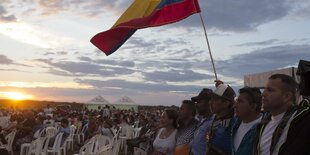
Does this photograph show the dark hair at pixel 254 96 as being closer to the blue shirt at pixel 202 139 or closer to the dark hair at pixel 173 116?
the blue shirt at pixel 202 139

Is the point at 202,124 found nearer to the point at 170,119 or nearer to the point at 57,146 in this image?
the point at 170,119

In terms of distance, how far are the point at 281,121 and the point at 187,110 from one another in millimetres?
2576

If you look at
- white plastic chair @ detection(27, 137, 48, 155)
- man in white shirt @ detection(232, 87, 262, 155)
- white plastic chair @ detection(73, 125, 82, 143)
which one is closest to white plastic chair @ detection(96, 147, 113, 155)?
man in white shirt @ detection(232, 87, 262, 155)

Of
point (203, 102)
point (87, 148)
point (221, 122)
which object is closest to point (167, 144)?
point (203, 102)

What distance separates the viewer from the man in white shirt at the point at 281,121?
8.93ft

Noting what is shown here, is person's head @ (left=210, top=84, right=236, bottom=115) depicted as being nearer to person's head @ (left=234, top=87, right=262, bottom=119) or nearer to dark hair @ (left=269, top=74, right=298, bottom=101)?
person's head @ (left=234, top=87, right=262, bottom=119)

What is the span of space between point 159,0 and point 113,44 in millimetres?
1138

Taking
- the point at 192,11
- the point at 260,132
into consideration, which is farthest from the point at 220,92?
the point at 192,11

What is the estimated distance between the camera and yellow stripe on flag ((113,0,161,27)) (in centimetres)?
707

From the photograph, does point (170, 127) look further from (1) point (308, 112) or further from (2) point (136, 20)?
(1) point (308, 112)

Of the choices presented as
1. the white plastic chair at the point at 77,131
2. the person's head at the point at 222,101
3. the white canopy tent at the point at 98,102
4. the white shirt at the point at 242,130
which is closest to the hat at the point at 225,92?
the person's head at the point at 222,101

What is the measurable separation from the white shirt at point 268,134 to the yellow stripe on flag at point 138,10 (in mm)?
3998

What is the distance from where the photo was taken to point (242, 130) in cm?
407

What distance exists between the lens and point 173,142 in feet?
19.0
